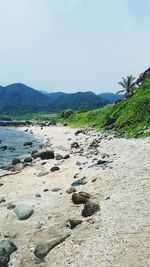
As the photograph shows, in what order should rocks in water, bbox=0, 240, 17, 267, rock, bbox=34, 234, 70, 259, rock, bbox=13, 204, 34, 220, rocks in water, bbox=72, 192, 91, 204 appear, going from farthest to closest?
rocks in water, bbox=72, 192, 91, 204 → rock, bbox=13, 204, 34, 220 → rock, bbox=34, 234, 70, 259 → rocks in water, bbox=0, 240, 17, 267

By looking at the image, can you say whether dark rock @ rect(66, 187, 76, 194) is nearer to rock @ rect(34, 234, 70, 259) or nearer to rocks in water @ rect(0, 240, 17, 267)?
rock @ rect(34, 234, 70, 259)

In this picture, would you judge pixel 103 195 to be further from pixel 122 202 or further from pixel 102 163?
pixel 102 163

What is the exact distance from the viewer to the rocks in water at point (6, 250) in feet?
40.0

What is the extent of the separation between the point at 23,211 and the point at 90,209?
3.46 m

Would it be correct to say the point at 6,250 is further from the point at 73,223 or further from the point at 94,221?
the point at 94,221

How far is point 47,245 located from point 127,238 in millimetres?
2842

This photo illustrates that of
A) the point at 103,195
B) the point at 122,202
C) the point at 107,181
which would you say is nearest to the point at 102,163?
the point at 107,181

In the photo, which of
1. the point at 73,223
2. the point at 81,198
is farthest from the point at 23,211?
the point at 73,223

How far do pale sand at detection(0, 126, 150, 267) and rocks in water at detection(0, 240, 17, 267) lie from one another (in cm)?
20

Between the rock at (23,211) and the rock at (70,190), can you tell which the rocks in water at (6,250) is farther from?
the rock at (70,190)

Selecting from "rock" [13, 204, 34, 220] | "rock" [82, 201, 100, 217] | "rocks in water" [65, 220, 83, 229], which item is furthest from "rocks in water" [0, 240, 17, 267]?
"rock" [82, 201, 100, 217]

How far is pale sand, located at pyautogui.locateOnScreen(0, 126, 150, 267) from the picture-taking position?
11.4 meters

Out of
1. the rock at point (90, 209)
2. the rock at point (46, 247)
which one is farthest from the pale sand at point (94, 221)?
the rock at point (90, 209)

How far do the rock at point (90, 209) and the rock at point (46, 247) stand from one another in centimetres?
214
